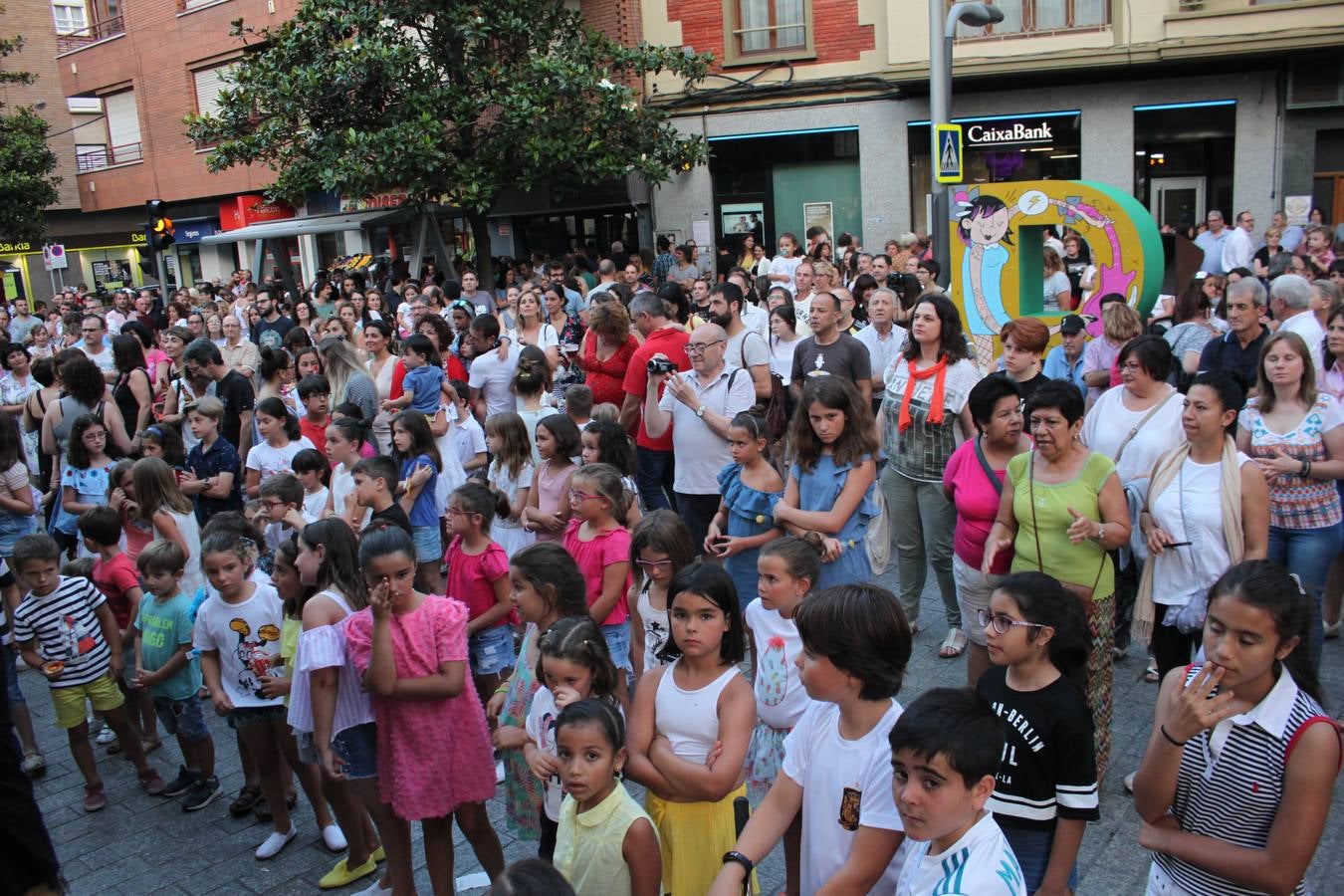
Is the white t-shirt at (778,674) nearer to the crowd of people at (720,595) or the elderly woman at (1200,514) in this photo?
the crowd of people at (720,595)

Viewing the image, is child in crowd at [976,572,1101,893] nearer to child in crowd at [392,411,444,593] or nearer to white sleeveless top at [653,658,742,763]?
white sleeveless top at [653,658,742,763]

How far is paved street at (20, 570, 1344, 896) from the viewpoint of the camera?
427 centimetres

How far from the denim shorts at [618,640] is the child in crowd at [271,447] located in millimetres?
3024

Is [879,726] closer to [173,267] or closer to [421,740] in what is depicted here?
[421,740]

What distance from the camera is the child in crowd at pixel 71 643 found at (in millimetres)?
5391

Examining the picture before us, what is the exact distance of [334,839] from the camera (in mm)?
4910

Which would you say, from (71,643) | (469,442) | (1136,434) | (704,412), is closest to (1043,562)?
(1136,434)

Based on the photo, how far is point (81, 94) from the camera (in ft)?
110

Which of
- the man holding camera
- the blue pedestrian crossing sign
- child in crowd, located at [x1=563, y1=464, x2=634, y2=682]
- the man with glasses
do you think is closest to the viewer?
child in crowd, located at [x1=563, y1=464, x2=634, y2=682]

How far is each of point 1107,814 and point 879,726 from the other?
7.35 feet

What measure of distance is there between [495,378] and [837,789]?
596cm

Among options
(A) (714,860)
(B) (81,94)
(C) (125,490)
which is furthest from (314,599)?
(B) (81,94)

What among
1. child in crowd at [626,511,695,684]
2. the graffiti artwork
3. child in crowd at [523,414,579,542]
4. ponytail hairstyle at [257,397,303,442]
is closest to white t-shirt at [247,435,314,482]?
ponytail hairstyle at [257,397,303,442]

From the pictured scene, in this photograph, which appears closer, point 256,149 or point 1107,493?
point 1107,493
